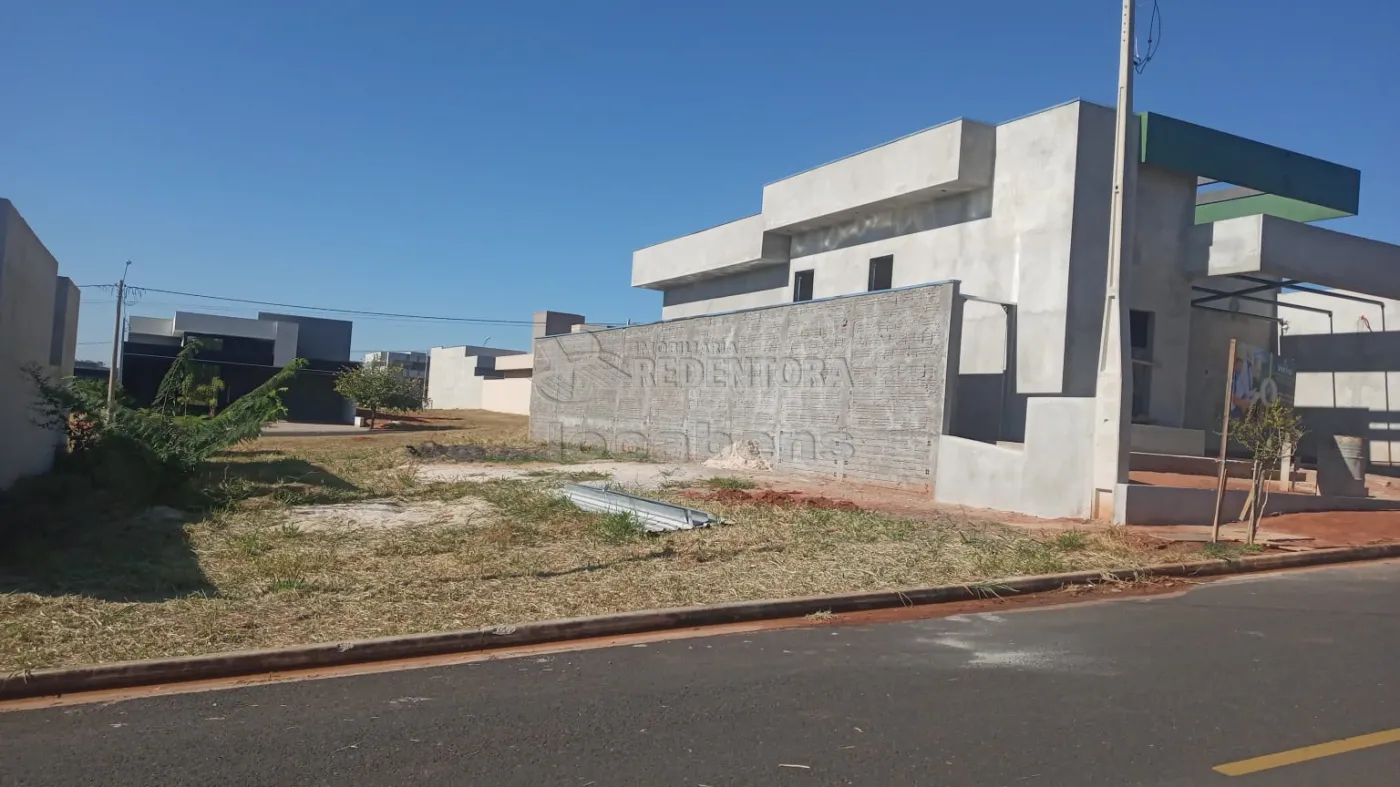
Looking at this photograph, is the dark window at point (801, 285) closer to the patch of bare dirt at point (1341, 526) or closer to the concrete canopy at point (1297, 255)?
the concrete canopy at point (1297, 255)

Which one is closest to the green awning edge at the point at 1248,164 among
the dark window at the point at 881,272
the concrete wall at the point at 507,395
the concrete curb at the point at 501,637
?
the dark window at the point at 881,272

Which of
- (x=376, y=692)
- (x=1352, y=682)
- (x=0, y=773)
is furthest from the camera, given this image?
(x=1352, y=682)

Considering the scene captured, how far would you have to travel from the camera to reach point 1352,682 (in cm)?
675

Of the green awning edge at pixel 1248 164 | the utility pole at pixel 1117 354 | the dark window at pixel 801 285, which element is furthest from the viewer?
the dark window at pixel 801 285

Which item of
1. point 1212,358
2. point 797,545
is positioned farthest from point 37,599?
point 1212,358

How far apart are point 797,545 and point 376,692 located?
6597mm

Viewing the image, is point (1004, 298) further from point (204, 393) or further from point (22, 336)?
point (22, 336)

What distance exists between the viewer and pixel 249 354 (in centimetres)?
5272

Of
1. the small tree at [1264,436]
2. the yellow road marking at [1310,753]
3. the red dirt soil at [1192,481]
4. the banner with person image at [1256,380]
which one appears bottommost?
the yellow road marking at [1310,753]

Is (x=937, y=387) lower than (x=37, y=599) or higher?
higher

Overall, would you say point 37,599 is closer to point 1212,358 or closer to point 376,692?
point 376,692

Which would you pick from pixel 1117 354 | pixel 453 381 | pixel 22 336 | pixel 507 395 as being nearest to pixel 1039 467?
pixel 1117 354

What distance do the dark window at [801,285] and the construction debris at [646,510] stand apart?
50.8 ft

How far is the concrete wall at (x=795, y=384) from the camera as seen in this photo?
1984 centimetres
